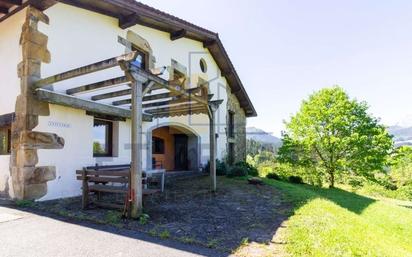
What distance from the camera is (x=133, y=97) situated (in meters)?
5.30

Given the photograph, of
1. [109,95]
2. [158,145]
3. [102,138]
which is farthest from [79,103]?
[158,145]

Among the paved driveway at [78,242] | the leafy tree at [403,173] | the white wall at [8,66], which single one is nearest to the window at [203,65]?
the white wall at [8,66]

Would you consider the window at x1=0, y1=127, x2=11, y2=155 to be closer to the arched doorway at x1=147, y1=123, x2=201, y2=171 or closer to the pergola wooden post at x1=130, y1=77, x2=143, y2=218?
the pergola wooden post at x1=130, y1=77, x2=143, y2=218

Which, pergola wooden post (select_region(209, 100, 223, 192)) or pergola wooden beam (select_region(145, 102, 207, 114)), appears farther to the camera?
pergola wooden beam (select_region(145, 102, 207, 114))

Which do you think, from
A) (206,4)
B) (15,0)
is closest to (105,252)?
(15,0)

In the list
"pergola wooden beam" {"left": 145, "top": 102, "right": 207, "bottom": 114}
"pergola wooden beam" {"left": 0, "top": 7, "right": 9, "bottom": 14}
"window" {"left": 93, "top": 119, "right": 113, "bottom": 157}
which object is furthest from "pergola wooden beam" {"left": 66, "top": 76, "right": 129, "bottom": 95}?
"pergola wooden beam" {"left": 145, "top": 102, "right": 207, "bottom": 114}

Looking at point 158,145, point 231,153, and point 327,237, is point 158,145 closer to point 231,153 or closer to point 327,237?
point 231,153

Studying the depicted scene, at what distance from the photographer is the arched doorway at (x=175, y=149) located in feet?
43.5

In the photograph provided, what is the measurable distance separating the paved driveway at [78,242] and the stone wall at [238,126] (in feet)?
39.0

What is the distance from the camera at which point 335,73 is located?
1819 centimetres

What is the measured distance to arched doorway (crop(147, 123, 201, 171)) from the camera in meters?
13.3

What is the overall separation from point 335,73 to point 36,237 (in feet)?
60.5

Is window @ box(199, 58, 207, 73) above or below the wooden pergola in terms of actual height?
above

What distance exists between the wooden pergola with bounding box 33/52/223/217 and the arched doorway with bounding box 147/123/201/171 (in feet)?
11.3
